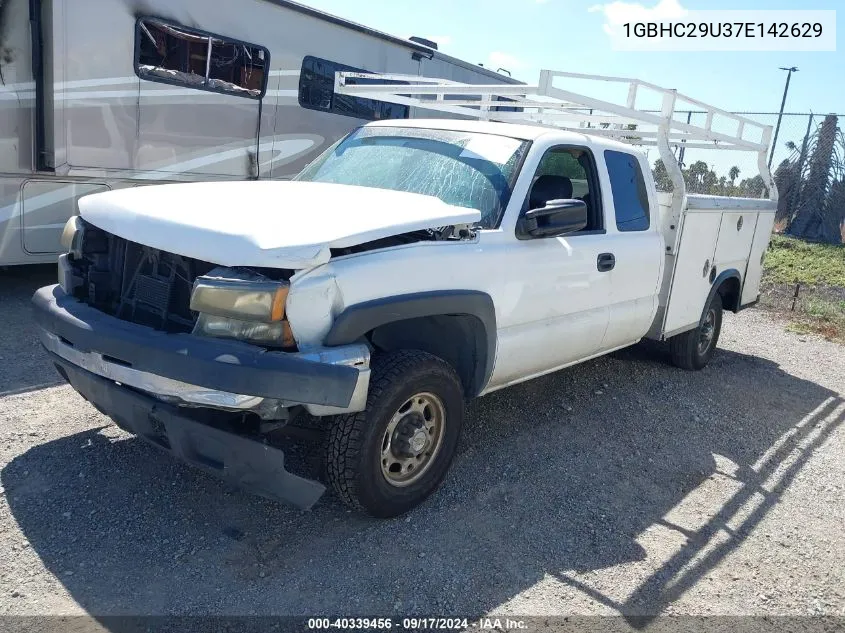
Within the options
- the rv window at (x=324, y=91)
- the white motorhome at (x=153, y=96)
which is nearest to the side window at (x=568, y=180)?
the white motorhome at (x=153, y=96)

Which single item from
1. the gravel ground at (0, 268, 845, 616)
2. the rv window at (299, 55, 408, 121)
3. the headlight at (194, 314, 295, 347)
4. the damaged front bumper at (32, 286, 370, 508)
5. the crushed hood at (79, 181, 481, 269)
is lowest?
the gravel ground at (0, 268, 845, 616)

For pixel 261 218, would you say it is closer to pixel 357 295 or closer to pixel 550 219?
pixel 357 295

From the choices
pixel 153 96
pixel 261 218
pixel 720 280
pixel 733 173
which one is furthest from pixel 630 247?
pixel 733 173

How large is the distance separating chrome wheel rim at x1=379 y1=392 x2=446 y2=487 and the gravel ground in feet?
0.79

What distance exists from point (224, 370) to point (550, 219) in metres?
2.05

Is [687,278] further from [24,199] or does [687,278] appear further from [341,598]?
[24,199]

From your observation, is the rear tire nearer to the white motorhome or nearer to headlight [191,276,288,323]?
headlight [191,276,288,323]

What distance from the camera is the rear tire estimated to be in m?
6.47

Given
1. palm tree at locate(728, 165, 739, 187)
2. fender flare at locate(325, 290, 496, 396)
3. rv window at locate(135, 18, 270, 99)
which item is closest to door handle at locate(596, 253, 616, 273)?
fender flare at locate(325, 290, 496, 396)

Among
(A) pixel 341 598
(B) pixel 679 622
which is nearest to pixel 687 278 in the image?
(B) pixel 679 622

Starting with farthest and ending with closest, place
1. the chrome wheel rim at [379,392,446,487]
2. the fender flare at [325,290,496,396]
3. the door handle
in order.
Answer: the door handle, the chrome wheel rim at [379,392,446,487], the fender flare at [325,290,496,396]

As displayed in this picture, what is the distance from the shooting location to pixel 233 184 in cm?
411

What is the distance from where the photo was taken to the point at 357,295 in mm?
3088

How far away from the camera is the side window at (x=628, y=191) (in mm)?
4898
